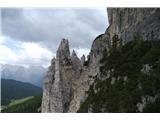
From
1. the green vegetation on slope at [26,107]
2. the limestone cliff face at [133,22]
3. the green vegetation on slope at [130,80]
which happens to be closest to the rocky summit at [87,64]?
the limestone cliff face at [133,22]

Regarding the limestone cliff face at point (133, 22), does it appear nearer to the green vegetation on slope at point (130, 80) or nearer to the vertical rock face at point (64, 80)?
the green vegetation on slope at point (130, 80)

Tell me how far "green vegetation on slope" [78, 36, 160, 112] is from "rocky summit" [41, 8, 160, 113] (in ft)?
0.88

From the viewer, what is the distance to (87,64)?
41.3m

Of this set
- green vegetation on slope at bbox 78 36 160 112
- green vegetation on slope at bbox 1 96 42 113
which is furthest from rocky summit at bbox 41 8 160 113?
green vegetation on slope at bbox 1 96 42 113

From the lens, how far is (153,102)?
18.2 meters

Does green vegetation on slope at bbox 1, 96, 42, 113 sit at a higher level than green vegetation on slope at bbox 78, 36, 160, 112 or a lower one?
higher

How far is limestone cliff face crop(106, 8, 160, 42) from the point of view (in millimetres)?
27531

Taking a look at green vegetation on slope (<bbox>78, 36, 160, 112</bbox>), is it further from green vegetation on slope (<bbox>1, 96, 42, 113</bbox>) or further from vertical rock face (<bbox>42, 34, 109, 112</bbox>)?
green vegetation on slope (<bbox>1, 96, 42, 113</bbox>)

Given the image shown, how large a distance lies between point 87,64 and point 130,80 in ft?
Answer: 61.3

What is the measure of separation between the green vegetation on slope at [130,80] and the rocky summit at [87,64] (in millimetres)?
270

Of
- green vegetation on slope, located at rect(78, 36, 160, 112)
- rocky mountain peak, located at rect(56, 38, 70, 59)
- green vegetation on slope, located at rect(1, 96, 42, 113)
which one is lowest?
green vegetation on slope, located at rect(78, 36, 160, 112)
